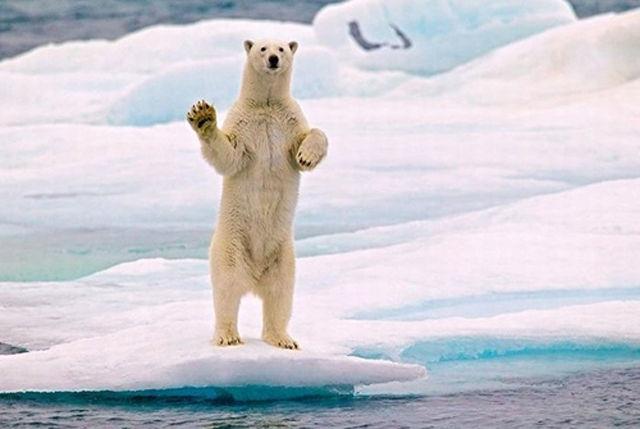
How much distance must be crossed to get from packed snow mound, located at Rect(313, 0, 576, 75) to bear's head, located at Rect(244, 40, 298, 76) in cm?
1490

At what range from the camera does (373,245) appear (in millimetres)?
8883

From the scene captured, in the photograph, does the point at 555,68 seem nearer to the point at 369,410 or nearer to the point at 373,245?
the point at 373,245

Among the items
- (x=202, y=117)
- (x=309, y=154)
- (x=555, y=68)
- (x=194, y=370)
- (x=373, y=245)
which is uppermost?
(x=555, y=68)

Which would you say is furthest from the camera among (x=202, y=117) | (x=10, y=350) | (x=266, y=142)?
(x=10, y=350)

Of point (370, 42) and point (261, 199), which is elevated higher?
point (370, 42)

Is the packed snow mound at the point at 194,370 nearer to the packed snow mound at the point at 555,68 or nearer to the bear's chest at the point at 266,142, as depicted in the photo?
the bear's chest at the point at 266,142

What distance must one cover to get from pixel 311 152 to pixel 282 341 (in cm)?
77

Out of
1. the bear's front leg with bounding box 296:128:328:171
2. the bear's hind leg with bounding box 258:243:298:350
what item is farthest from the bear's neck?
the bear's hind leg with bounding box 258:243:298:350

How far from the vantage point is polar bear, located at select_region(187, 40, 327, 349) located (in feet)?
17.4

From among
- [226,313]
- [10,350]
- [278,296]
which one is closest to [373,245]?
[10,350]

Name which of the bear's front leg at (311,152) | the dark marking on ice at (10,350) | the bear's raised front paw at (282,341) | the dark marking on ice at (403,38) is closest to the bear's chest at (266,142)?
the bear's front leg at (311,152)

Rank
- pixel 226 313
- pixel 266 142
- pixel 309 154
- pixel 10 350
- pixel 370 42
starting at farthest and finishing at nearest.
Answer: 1. pixel 370 42
2. pixel 10 350
3. pixel 266 142
4. pixel 226 313
5. pixel 309 154

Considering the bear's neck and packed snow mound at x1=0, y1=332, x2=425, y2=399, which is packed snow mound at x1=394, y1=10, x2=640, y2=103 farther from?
packed snow mound at x1=0, y1=332, x2=425, y2=399

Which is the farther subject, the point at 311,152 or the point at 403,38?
the point at 403,38
